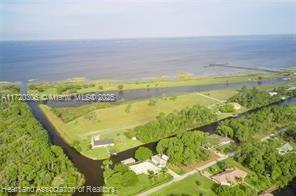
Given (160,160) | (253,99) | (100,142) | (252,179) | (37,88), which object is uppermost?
(37,88)

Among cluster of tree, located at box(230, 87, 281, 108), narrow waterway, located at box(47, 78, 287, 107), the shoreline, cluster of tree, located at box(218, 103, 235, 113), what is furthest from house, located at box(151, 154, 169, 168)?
the shoreline

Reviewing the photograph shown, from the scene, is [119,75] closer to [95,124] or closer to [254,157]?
[95,124]

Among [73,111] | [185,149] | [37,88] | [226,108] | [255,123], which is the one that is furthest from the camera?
[37,88]

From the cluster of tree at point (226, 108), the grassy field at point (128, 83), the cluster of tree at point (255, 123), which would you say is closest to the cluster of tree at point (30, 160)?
the cluster of tree at point (255, 123)

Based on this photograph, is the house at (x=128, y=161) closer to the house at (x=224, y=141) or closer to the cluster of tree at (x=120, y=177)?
the cluster of tree at (x=120, y=177)

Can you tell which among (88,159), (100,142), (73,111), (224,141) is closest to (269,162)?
(224,141)

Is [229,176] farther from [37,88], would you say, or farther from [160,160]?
[37,88]

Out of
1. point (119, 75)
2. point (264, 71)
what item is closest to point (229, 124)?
point (119, 75)
